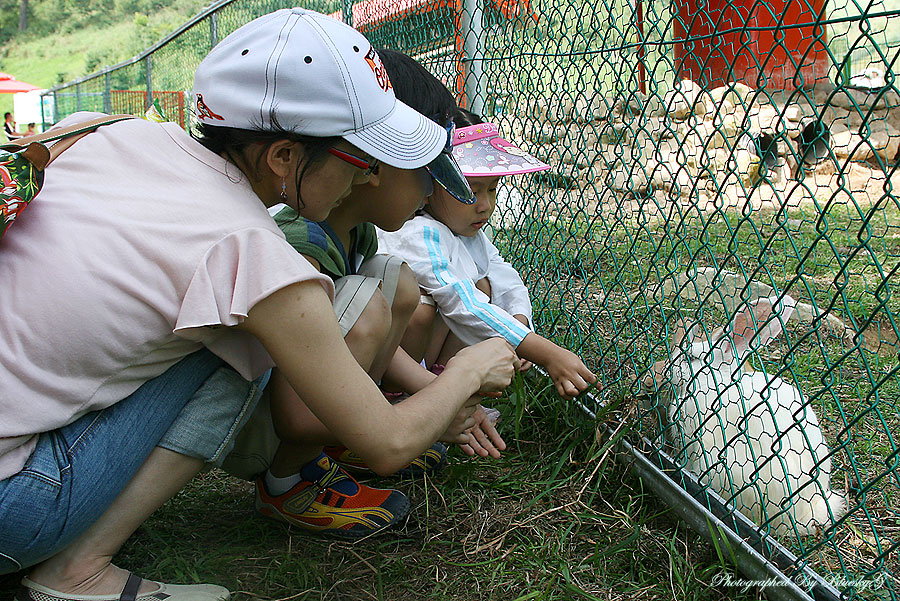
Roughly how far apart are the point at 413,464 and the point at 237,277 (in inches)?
37.8

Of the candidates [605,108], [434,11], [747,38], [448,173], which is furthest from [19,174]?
[605,108]

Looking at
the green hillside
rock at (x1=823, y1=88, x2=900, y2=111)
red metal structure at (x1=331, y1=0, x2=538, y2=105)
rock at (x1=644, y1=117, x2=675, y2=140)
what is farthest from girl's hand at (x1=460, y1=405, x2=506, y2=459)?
the green hillside

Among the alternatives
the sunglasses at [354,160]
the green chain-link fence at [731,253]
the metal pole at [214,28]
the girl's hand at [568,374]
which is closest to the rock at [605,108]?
the green chain-link fence at [731,253]

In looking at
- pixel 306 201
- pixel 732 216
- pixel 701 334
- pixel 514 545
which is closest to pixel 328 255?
pixel 306 201

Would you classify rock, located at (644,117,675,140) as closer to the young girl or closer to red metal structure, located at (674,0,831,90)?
red metal structure, located at (674,0,831,90)

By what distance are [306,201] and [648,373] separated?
1110 mm

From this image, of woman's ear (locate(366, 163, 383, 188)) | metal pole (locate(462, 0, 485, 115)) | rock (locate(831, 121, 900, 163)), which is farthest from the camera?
metal pole (locate(462, 0, 485, 115))

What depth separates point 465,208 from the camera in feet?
7.45

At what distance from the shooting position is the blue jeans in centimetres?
122

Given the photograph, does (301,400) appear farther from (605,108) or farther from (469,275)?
(605,108)

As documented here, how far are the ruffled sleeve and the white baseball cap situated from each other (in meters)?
0.21

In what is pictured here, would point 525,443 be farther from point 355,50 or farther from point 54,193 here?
point 54,193

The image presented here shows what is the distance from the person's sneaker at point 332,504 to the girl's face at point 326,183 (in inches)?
26.7

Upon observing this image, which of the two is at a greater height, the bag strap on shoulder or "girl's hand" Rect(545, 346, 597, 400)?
the bag strap on shoulder
